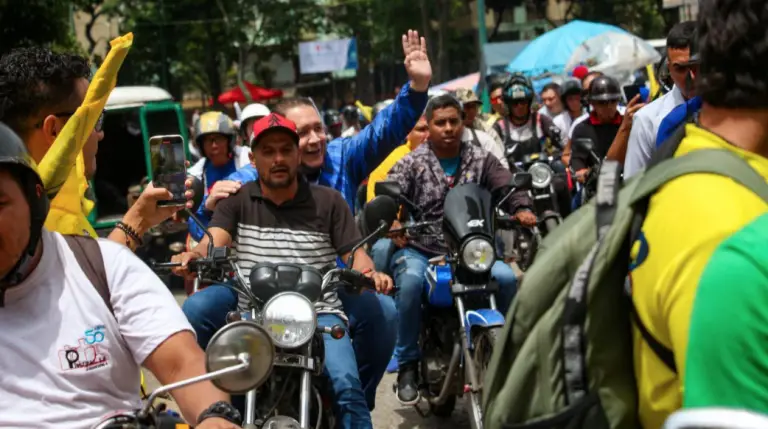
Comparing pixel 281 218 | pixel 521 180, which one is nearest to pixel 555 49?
pixel 521 180

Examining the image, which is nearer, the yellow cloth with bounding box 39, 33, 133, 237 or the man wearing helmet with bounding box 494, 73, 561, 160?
the yellow cloth with bounding box 39, 33, 133, 237

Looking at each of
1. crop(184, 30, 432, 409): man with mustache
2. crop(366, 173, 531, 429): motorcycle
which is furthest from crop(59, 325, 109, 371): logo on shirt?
crop(366, 173, 531, 429): motorcycle

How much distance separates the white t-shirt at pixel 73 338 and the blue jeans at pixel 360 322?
7.15 feet

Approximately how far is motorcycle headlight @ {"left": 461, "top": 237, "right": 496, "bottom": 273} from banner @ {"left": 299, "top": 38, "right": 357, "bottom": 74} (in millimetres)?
33093

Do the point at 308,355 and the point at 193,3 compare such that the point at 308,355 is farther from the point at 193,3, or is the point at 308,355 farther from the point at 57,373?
the point at 193,3

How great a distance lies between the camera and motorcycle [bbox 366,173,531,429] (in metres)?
5.91

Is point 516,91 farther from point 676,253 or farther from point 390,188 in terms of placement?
point 676,253

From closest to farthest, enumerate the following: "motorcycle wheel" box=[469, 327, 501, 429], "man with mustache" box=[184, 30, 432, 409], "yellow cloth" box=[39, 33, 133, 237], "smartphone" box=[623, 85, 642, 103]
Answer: "yellow cloth" box=[39, 33, 133, 237]
"man with mustache" box=[184, 30, 432, 409]
"motorcycle wheel" box=[469, 327, 501, 429]
"smartphone" box=[623, 85, 642, 103]

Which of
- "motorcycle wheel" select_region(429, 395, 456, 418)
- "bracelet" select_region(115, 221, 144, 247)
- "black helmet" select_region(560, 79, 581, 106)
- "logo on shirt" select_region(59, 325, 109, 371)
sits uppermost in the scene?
"logo on shirt" select_region(59, 325, 109, 371)

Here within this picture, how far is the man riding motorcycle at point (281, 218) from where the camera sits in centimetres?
513

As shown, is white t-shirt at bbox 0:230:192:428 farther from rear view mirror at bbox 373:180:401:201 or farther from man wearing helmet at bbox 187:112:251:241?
man wearing helmet at bbox 187:112:251:241

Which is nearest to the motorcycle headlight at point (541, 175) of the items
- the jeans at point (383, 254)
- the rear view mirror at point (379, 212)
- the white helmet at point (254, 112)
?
the white helmet at point (254, 112)

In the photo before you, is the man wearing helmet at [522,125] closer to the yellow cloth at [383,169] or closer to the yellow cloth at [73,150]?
the yellow cloth at [383,169]

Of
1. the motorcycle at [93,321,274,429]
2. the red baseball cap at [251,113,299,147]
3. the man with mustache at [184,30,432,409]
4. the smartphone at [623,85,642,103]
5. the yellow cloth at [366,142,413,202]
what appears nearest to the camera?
the motorcycle at [93,321,274,429]
